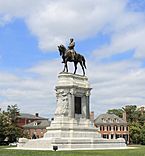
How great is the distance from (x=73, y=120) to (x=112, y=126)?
72.5 m

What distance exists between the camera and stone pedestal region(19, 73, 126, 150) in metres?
47.0

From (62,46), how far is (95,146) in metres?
13.5

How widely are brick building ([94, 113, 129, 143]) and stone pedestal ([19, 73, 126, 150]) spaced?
67142 millimetres

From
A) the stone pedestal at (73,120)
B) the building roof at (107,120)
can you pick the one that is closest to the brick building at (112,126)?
the building roof at (107,120)

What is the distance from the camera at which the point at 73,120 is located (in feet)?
163

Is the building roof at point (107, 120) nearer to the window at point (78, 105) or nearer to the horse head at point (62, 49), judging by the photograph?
the window at point (78, 105)

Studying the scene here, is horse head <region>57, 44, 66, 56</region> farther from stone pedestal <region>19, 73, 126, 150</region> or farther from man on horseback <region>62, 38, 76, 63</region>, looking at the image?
stone pedestal <region>19, 73, 126, 150</region>

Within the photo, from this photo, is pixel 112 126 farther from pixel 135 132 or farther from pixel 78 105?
pixel 78 105

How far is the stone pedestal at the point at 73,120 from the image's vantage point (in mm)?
46969

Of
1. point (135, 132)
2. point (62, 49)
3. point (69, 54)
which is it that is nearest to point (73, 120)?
point (69, 54)

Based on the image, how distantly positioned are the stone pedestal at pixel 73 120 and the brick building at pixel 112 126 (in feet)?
220

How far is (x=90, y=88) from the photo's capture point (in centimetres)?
5266

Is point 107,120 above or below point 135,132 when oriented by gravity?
above

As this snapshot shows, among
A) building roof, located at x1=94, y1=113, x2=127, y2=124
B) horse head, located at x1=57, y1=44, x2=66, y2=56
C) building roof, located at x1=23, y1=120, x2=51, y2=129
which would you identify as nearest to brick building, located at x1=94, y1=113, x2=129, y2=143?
building roof, located at x1=94, y1=113, x2=127, y2=124
